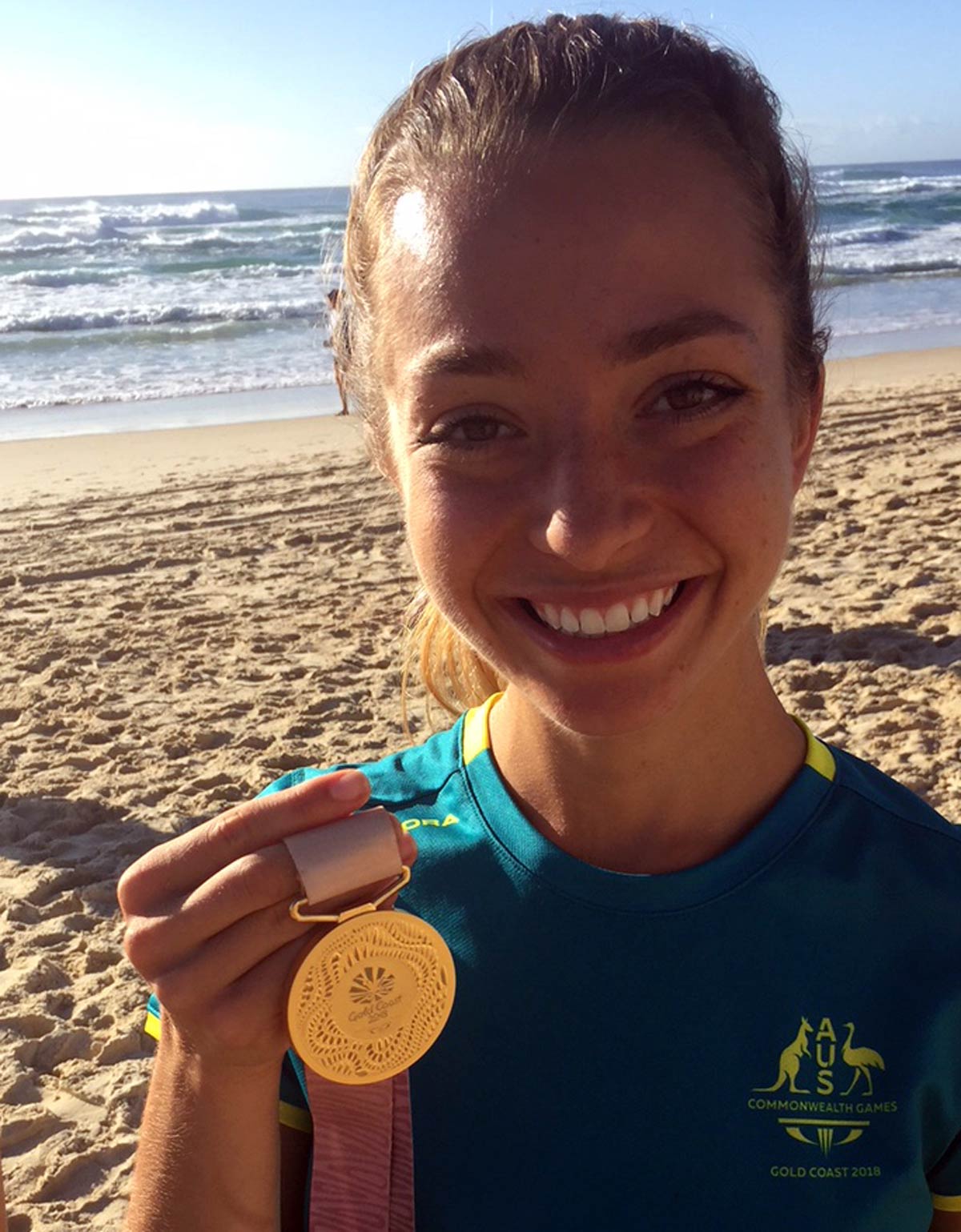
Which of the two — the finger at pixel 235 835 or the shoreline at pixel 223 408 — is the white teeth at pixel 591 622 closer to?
the finger at pixel 235 835

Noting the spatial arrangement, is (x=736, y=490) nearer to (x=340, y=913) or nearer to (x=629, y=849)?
(x=629, y=849)

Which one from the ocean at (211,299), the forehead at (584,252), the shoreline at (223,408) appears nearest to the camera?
the forehead at (584,252)

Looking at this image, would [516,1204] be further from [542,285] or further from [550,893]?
[542,285]

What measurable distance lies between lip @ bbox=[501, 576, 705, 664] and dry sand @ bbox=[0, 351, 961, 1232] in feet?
7.51

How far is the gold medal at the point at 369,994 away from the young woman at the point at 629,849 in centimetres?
8

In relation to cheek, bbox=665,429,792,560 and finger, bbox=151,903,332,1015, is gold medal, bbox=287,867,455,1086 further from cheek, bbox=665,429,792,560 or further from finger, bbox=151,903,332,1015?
cheek, bbox=665,429,792,560

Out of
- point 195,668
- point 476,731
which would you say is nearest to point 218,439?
point 195,668

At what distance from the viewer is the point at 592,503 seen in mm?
1383

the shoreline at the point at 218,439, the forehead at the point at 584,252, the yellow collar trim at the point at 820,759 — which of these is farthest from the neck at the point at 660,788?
the shoreline at the point at 218,439

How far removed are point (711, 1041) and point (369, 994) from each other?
0.41m

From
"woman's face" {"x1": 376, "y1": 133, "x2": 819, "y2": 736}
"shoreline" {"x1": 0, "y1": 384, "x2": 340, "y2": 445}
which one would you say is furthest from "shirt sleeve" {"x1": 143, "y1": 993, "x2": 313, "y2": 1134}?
"shoreline" {"x1": 0, "y1": 384, "x2": 340, "y2": 445}

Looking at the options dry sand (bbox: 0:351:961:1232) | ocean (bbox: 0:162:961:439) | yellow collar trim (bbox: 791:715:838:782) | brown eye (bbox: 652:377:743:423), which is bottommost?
ocean (bbox: 0:162:961:439)

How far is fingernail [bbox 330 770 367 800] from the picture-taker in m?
1.22

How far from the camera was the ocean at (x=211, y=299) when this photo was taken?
15266 millimetres
